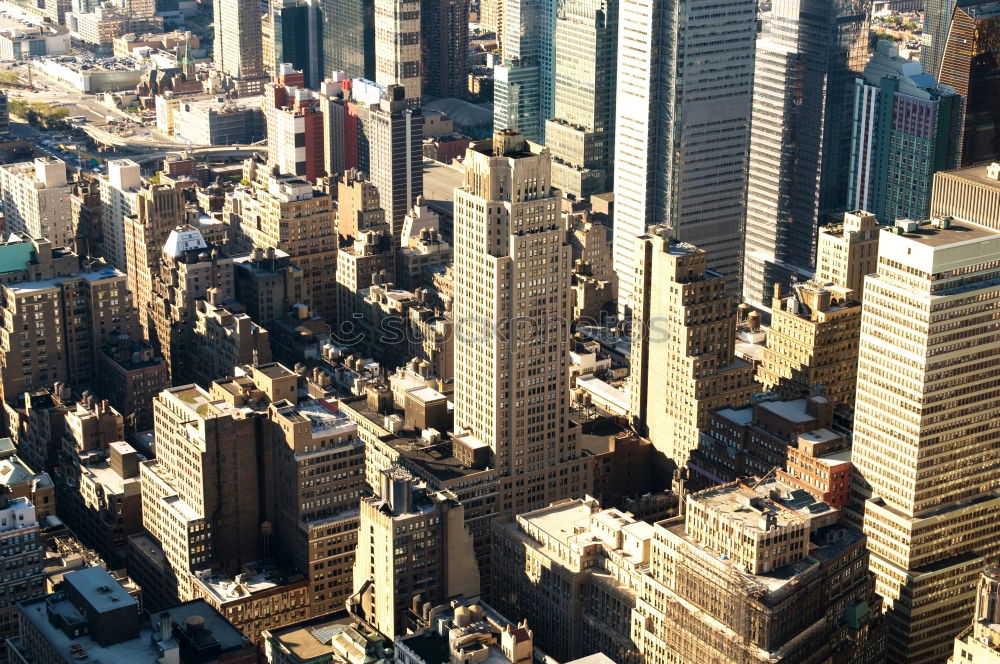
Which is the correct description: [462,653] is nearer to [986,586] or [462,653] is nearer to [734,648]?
[734,648]

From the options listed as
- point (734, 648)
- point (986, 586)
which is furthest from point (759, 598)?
point (986, 586)

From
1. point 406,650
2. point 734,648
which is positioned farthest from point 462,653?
point 734,648

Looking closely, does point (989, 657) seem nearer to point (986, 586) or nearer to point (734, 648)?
point (986, 586)

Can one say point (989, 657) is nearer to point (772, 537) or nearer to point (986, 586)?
point (986, 586)

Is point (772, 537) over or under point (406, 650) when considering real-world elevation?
over

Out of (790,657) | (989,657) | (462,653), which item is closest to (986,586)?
(989,657)

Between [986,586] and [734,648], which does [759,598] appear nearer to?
[734,648]

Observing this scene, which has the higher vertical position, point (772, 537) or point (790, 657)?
point (772, 537)
